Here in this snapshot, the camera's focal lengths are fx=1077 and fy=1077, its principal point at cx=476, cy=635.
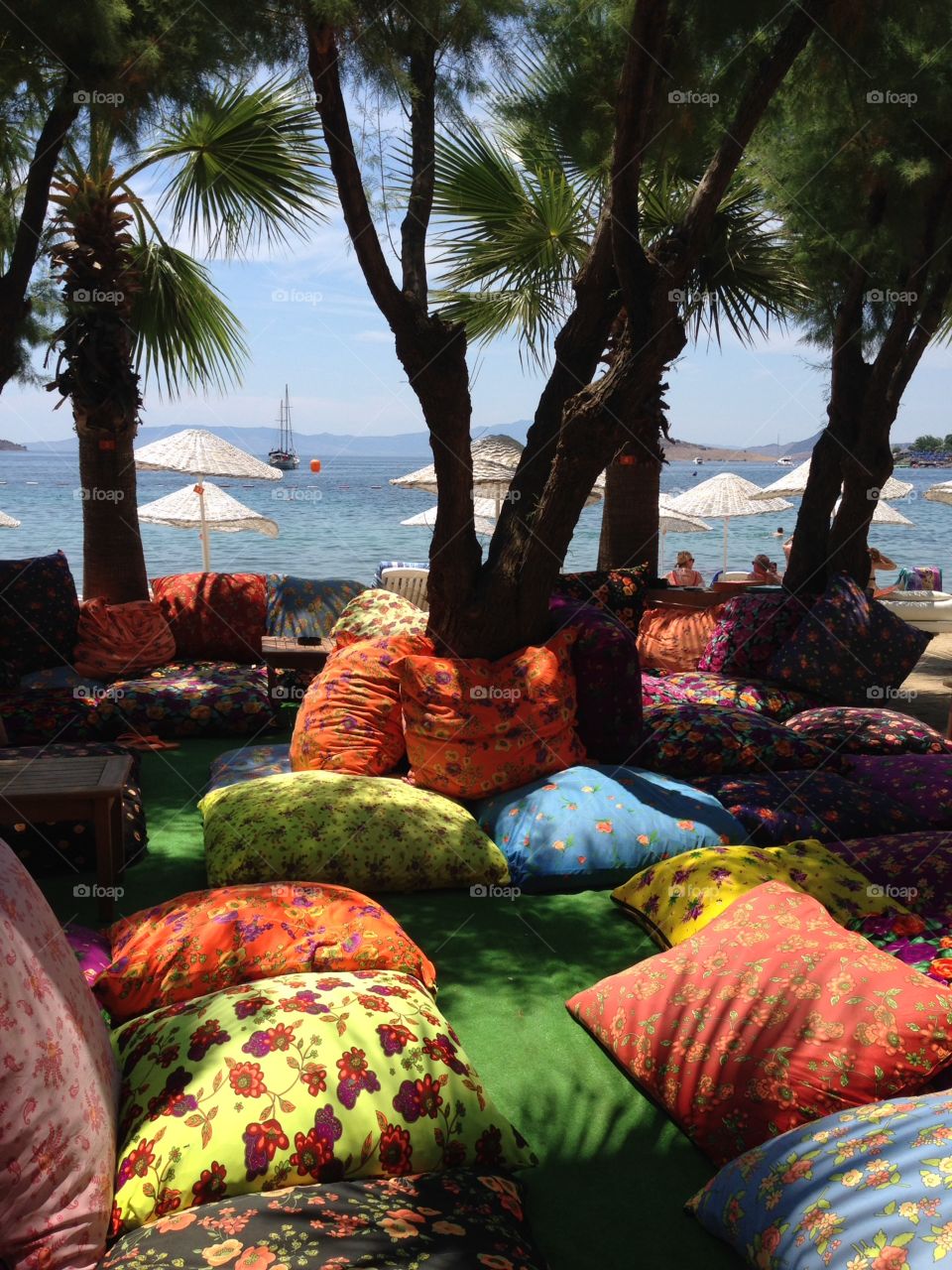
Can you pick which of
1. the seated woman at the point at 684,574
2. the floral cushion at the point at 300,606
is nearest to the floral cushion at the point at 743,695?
the floral cushion at the point at 300,606

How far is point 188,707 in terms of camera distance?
20.9 feet

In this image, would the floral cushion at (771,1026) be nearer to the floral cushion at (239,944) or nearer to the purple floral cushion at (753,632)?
the floral cushion at (239,944)

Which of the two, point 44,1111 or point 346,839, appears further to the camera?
point 346,839

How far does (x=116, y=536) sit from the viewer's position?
7.91m

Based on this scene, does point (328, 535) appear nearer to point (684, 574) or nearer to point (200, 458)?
point (200, 458)

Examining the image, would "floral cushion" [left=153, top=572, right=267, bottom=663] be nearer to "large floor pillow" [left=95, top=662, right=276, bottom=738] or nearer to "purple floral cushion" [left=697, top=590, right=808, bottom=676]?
"large floor pillow" [left=95, top=662, right=276, bottom=738]

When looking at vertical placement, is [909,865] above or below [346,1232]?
above

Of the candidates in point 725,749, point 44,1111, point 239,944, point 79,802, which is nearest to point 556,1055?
point 239,944

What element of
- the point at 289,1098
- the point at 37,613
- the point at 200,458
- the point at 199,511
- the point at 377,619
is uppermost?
the point at 200,458

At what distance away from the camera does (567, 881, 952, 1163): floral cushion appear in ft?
7.73

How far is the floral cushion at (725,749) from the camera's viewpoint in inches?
195

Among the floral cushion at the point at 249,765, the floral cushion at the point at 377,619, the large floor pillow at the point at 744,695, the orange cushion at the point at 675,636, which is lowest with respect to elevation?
the floral cushion at the point at 249,765

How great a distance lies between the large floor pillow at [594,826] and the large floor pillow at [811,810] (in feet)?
0.41

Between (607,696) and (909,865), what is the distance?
5.53 ft
